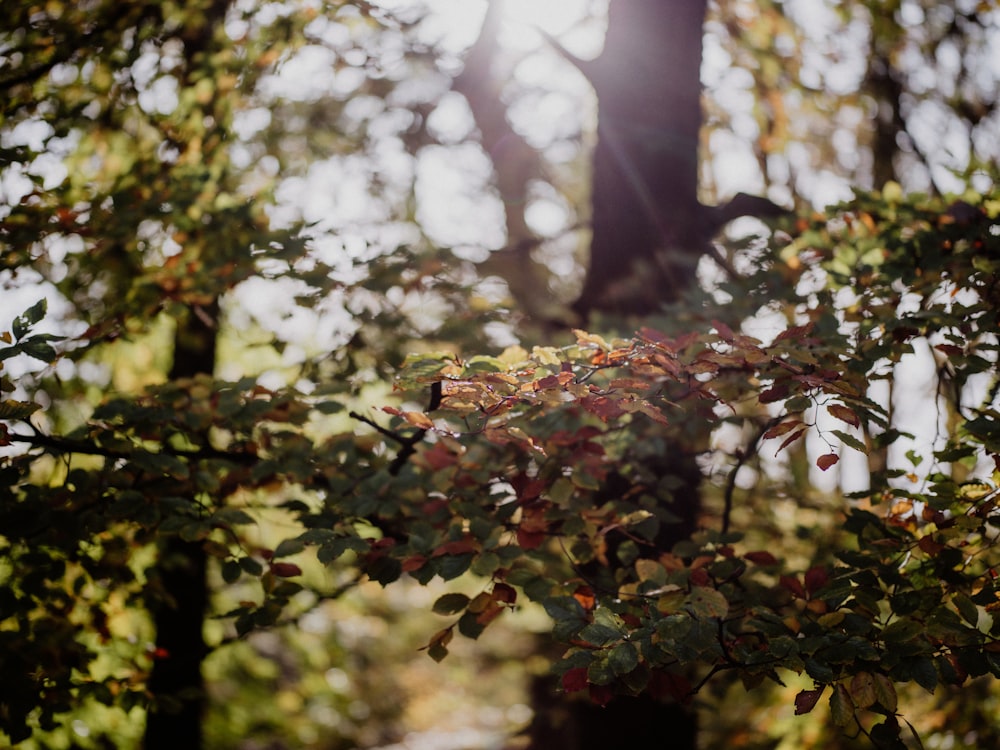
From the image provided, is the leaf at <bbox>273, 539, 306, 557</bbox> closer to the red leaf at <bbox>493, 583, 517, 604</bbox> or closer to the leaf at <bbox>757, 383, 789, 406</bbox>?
the red leaf at <bbox>493, 583, 517, 604</bbox>

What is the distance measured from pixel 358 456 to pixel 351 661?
7.90 m

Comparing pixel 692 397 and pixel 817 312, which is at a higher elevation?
pixel 817 312

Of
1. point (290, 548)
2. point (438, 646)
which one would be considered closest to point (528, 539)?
point (438, 646)

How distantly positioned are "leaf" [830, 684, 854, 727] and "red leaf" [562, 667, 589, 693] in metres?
0.55

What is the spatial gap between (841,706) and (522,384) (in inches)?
40.4

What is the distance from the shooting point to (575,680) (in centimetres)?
170

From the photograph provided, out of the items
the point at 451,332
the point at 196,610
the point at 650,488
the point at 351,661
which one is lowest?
the point at 351,661

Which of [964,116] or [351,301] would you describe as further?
[964,116]

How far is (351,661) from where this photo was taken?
982 centimetres

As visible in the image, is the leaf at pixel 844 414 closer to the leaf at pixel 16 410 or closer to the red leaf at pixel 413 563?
the red leaf at pixel 413 563

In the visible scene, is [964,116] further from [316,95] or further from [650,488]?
[316,95]

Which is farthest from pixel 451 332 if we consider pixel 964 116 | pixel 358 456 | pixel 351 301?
pixel 964 116

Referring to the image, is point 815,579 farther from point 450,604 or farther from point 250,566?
point 250,566

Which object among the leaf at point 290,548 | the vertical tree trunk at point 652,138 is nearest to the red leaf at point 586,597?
the leaf at point 290,548
